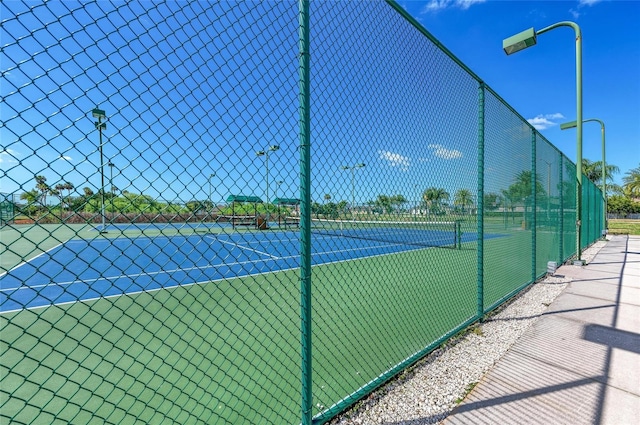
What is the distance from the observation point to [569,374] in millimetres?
2734

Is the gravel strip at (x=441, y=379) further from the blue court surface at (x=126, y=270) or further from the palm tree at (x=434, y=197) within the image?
the palm tree at (x=434, y=197)

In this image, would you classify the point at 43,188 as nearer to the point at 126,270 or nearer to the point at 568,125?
the point at 126,270

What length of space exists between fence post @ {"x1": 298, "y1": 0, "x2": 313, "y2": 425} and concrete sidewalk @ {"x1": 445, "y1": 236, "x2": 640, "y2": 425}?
3.67 ft

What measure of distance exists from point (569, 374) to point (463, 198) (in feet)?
7.43

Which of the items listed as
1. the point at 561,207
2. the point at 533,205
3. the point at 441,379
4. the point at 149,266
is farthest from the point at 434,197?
the point at 149,266

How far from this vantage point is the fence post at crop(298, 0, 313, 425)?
2.05 meters

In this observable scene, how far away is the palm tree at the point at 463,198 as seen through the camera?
4.12 m

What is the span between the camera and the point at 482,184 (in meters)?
4.15

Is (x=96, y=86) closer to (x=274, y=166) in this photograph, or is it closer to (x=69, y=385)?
(x=274, y=166)

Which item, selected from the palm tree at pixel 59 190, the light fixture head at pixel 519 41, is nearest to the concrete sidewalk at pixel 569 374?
the palm tree at pixel 59 190

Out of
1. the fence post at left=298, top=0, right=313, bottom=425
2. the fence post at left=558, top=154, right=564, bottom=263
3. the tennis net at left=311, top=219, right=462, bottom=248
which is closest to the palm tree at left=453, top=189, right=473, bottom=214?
the tennis net at left=311, top=219, right=462, bottom=248

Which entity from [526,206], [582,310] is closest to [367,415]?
[582,310]

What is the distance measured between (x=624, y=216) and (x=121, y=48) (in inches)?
2773

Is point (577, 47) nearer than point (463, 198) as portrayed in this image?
No
